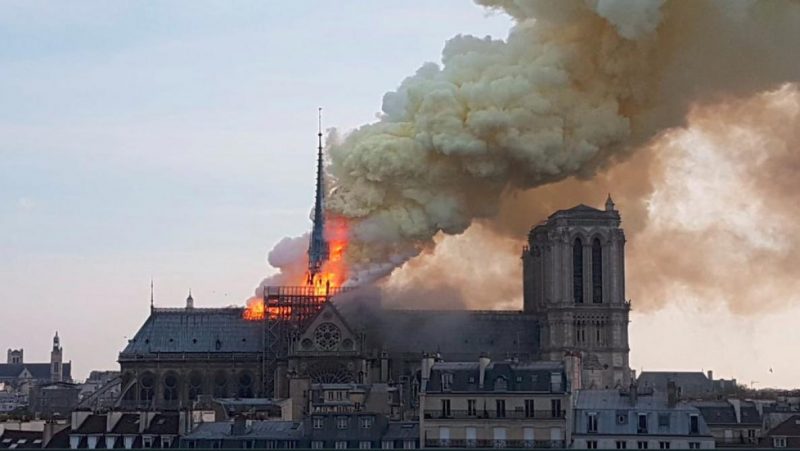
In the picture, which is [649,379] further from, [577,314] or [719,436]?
[719,436]

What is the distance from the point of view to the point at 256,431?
270 ft

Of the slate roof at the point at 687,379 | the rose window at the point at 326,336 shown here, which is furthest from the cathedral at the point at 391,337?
the slate roof at the point at 687,379

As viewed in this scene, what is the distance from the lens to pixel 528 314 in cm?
13300

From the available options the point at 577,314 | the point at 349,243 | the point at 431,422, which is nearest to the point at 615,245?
the point at 577,314

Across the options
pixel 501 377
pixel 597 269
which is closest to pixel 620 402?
pixel 501 377

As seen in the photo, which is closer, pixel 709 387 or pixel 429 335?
pixel 429 335

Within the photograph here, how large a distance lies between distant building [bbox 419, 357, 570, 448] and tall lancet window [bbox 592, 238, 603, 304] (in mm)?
52811

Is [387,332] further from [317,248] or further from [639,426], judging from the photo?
[639,426]

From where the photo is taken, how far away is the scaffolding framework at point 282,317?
126 metres

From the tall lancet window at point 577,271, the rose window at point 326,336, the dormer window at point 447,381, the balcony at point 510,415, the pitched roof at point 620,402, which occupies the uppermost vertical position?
Result: the tall lancet window at point 577,271

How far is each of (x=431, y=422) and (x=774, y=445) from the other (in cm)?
1718

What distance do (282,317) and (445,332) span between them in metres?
10.9

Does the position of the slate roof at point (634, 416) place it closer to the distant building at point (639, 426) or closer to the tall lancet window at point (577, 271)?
the distant building at point (639, 426)

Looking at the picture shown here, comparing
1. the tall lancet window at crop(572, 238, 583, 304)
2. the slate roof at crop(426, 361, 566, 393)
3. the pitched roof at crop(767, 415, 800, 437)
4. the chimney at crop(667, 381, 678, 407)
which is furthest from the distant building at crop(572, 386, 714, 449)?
the tall lancet window at crop(572, 238, 583, 304)
